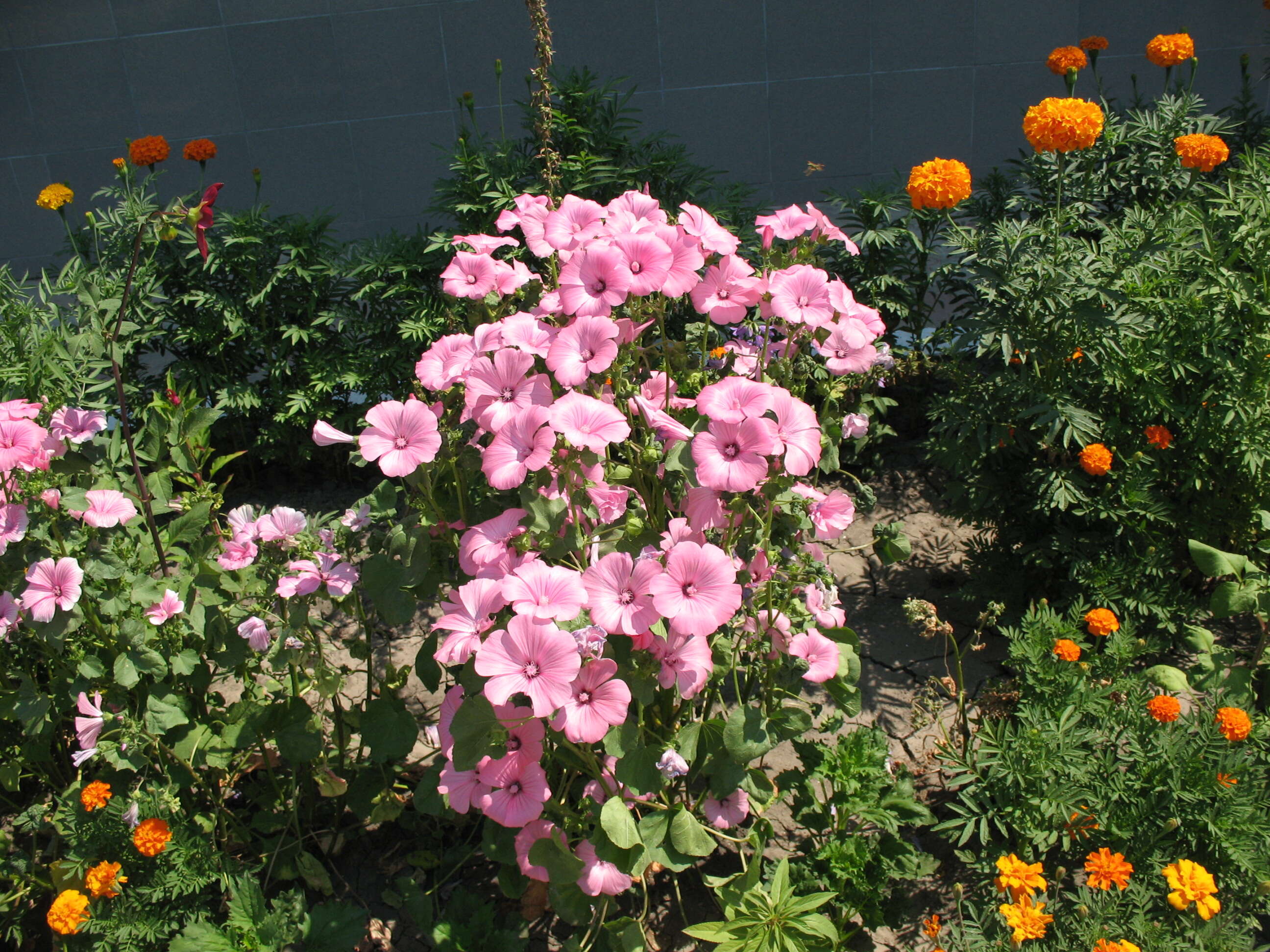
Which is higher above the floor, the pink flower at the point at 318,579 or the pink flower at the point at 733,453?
the pink flower at the point at 733,453

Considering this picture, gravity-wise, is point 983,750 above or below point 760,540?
below

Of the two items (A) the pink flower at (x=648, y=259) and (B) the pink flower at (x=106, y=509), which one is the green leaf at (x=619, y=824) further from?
(B) the pink flower at (x=106, y=509)

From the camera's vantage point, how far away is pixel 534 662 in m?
1.28

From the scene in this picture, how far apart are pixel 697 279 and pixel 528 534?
Result: 1.53 ft

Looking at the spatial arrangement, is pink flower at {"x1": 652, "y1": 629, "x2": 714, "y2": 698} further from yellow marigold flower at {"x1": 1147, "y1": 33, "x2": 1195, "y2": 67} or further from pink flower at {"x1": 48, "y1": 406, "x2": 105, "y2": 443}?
yellow marigold flower at {"x1": 1147, "y1": 33, "x2": 1195, "y2": 67}

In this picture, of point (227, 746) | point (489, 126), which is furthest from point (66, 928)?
point (489, 126)

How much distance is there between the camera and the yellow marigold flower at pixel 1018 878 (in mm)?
1463

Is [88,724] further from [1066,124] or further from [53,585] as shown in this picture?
[1066,124]

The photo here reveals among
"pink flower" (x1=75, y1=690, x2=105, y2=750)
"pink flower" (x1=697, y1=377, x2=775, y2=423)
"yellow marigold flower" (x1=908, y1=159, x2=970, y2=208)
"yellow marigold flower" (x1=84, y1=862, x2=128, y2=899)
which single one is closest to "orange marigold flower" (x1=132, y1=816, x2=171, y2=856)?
"yellow marigold flower" (x1=84, y1=862, x2=128, y2=899)

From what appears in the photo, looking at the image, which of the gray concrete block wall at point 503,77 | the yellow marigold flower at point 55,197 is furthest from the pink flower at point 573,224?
the gray concrete block wall at point 503,77

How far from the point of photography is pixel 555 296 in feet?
5.11

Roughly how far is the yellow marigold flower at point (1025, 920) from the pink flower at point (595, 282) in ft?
3.59

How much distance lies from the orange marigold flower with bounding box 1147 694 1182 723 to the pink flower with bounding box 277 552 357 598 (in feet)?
4.56

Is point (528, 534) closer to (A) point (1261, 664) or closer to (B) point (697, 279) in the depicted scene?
(B) point (697, 279)
